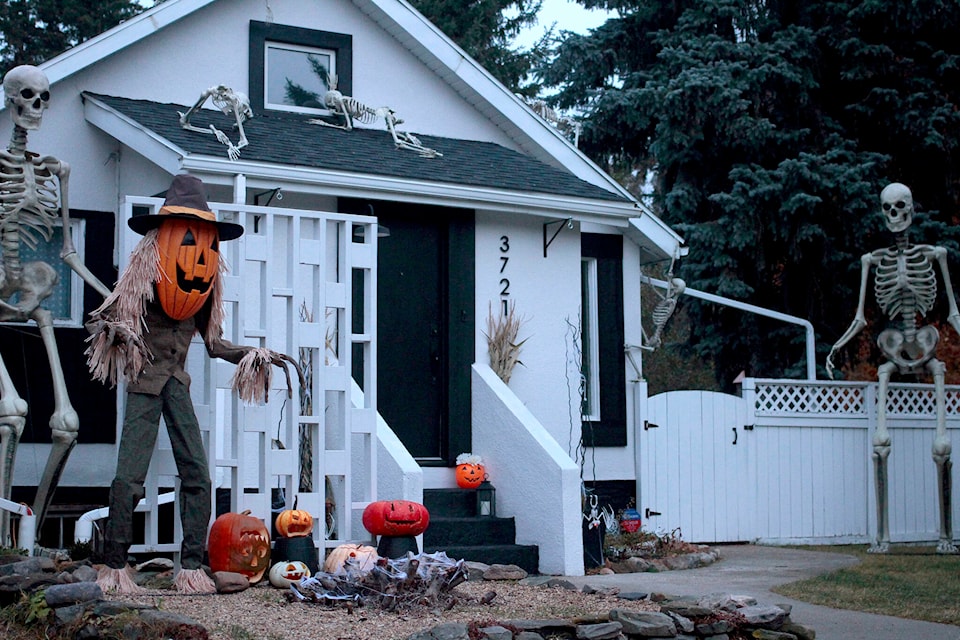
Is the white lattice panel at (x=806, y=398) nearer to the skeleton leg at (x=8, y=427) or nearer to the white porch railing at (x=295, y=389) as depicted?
the white porch railing at (x=295, y=389)

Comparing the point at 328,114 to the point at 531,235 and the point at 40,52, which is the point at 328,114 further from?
the point at 40,52

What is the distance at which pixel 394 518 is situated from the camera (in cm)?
843

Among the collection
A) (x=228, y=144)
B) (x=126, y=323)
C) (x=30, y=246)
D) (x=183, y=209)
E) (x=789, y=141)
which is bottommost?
(x=126, y=323)

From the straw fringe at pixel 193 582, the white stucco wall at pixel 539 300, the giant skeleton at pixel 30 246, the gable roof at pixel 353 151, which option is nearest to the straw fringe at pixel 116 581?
the straw fringe at pixel 193 582

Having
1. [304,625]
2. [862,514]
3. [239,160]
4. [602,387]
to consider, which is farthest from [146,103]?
[862,514]

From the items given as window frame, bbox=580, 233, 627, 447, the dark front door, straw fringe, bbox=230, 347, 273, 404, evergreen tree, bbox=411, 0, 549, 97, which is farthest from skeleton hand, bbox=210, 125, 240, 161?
evergreen tree, bbox=411, 0, 549, 97

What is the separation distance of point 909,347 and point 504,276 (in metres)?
4.40

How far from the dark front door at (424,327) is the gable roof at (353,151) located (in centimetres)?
41

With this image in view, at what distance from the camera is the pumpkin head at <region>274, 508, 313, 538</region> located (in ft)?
27.1

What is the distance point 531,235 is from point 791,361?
22.0 ft

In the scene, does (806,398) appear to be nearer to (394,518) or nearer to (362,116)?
(362,116)

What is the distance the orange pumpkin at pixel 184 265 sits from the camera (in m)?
7.92

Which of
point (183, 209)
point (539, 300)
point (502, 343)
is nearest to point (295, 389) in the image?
point (183, 209)

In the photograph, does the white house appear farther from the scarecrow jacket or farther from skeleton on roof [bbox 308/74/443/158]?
the scarecrow jacket
